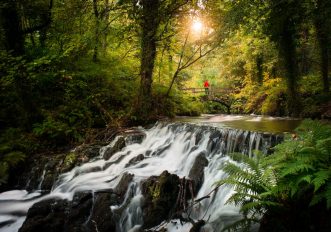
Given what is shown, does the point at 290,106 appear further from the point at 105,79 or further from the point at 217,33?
the point at 105,79

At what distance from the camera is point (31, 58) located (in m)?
12.0

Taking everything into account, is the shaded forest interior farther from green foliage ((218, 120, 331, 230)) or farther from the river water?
green foliage ((218, 120, 331, 230))

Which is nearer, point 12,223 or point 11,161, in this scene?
point 12,223

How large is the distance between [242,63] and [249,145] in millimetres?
17380

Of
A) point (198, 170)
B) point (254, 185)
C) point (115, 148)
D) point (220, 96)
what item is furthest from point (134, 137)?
point (220, 96)

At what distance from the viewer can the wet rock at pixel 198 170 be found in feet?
22.3

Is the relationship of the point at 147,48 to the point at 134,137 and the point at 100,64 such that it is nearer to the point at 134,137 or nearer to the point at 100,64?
the point at 100,64

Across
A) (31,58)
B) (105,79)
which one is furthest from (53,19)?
(105,79)

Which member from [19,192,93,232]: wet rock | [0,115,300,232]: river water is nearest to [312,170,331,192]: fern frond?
[0,115,300,232]: river water

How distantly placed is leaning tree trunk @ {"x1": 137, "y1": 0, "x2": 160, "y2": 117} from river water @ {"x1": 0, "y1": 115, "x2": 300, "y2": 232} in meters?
2.45

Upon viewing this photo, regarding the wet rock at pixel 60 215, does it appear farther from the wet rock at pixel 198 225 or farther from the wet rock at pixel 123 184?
the wet rock at pixel 198 225

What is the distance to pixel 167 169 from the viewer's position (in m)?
7.83

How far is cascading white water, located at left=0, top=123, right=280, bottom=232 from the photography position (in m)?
6.11

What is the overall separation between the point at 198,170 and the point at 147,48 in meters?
6.23
